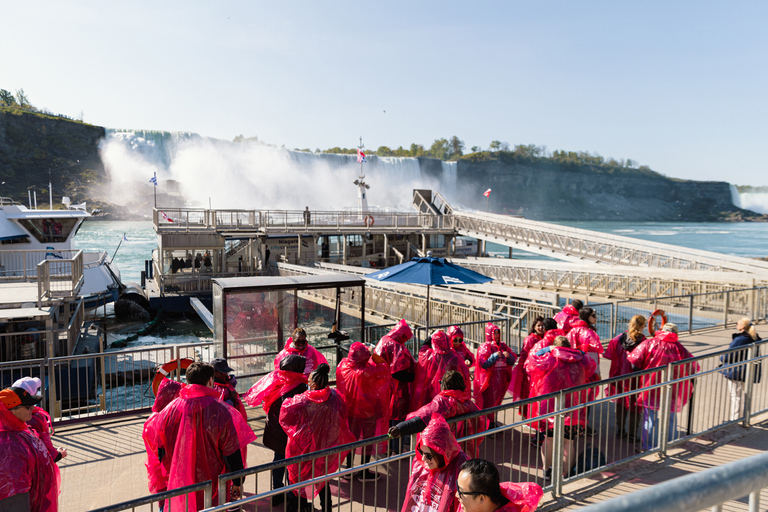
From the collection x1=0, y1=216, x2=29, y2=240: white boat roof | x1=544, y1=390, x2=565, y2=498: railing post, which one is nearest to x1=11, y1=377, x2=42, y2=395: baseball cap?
x1=544, y1=390, x2=565, y2=498: railing post

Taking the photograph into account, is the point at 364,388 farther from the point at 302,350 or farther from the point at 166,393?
the point at 166,393

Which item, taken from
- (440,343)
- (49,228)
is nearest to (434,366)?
(440,343)

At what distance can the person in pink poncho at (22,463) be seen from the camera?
10.0 feet

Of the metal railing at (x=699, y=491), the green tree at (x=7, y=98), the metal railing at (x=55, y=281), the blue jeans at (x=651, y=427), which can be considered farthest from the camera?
the green tree at (x=7, y=98)

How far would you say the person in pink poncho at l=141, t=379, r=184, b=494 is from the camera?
3723 mm

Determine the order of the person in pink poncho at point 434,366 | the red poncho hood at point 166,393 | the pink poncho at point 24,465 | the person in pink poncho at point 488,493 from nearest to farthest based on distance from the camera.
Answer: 1. the person in pink poncho at point 488,493
2. the pink poncho at point 24,465
3. the red poncho hood at point 166,393
4. the person in pink poncho at point 434,366

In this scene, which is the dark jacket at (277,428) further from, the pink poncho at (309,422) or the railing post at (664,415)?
the railing post at (664,415)

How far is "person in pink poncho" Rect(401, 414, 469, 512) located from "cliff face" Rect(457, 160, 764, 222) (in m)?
151

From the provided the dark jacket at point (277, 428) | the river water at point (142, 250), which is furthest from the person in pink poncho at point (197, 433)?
the river water at point (142, 250)

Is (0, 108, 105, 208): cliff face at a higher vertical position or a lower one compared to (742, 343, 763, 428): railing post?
higher

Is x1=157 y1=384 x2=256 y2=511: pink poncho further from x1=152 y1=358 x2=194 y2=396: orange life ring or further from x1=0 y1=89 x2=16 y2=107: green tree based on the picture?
x1=0 y1=89 x2=16 y2=107: green tree

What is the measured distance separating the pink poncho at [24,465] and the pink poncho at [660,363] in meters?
5.38

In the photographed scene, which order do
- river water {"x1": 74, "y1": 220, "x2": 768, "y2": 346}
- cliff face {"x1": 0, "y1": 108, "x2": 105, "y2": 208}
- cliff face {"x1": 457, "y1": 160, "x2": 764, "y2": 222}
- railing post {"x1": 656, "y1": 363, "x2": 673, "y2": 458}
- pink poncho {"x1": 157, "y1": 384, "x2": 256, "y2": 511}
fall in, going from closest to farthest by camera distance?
1. pink poncho {"x1": 157, "y1": 384, "x2": 256, "y2": 511}
2. railing post {"x1": 656, "y1": 363, "x2": 673, "y2": 458}
3. river water {"x1": 74, "y1": 220, "x2": 768, "y2": 346}
4. cliff face {"x1": 0, "y1": 108, "x2": 105, "y2": 208}
5. cliff face {"x1": 457, "y1": 160, "x2": 764, "y2": 222}

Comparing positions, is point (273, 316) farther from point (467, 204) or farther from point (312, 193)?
point (467, 204)
